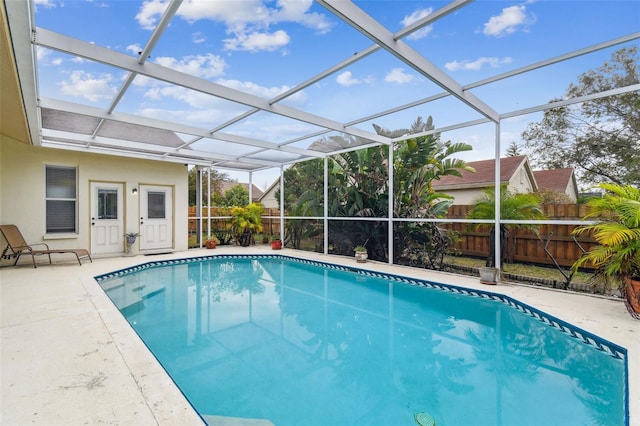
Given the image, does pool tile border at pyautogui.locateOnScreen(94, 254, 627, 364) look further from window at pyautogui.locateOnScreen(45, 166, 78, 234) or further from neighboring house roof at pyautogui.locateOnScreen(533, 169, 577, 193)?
window at pyautogui.locateOnScreen(45, 166, 78, 234)

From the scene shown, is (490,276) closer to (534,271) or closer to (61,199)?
(534,271)

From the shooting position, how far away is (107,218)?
923 centimetres

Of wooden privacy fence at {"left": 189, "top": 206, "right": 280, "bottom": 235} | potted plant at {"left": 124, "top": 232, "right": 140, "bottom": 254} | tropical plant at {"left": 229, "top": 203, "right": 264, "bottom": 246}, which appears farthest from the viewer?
wooden privacy fence at {"left": 189, "top": 206, "right": 280, "bottom": 235}

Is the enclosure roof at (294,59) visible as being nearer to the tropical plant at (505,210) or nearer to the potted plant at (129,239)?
the tropical plant at (505,210)

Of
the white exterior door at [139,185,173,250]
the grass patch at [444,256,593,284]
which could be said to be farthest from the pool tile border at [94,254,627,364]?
the white exterior door at [139,185,173,250]

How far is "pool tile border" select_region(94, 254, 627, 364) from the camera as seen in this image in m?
3.43

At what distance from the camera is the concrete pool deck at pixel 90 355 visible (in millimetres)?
2084

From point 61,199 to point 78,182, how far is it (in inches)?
24.5

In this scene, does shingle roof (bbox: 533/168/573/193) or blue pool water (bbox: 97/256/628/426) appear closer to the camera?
blue pool water (bbox: 97/256/628/426)

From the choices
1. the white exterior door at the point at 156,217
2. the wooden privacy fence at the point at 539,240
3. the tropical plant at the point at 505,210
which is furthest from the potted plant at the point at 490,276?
the white exterior door at the point at 156,217

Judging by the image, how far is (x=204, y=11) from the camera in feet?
11.6

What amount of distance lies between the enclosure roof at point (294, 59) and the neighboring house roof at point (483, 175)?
33.0 inches

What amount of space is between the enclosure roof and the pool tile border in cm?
325

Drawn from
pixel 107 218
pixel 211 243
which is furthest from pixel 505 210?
pixel 107 218
